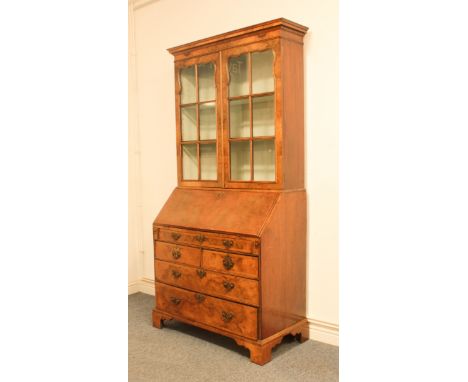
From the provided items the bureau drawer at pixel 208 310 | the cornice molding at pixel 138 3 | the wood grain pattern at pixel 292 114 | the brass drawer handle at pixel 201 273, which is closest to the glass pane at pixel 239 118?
the wood grain pattern at pixel 292 114

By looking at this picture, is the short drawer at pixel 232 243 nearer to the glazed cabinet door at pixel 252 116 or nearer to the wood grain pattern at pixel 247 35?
the glazed cabinet door at pixel 252 116

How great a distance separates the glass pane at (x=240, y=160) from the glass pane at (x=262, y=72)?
1.22ft

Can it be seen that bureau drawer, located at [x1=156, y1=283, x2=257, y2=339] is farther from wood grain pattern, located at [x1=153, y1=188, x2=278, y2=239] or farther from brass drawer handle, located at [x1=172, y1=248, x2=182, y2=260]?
wood grain pattern, located at [x1=153, y1=188, x2=278, y2=239]

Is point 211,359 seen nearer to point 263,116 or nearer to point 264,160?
point 264,160

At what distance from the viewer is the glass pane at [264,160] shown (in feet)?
8.94

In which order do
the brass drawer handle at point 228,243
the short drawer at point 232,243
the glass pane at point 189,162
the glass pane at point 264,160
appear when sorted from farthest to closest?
1. the glass pane at point 189,162
2. the glass pane at point 264,160
3. the brass drawer handle at point 228,243
4. the short drawer at point 232,243

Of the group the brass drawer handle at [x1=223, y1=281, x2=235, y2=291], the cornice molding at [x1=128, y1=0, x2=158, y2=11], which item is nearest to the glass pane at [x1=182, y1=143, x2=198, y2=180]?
the brass drawer handle at [x1=223, y1=281, x2=235, y2=291]

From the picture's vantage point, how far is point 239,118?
2902 millimetres

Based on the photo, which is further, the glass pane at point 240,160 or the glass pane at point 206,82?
the glass pane at point 206,82

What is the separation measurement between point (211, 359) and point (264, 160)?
129cm

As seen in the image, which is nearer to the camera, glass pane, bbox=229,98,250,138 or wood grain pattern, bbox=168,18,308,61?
wood grain pattern, bbox=168,18,308,61

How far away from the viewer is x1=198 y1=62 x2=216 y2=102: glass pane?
301 centimetres

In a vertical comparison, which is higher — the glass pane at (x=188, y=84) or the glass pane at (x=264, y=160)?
the glass pane at (x=188, y=84)

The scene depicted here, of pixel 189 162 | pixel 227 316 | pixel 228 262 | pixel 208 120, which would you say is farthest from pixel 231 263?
pixel 208 120
